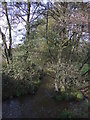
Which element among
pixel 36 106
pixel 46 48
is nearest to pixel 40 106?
pixel 36 106

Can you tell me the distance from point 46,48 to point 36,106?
191cm

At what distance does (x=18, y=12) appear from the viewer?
545 centimetres

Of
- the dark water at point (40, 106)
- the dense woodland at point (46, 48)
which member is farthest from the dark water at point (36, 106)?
the dense woodland at point (46, 48)

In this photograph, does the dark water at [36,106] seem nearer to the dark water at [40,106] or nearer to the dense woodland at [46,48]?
the dark water at [40,106]

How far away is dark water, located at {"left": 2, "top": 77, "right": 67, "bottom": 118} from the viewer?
3623 mm

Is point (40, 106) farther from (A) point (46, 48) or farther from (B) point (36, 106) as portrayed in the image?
(A) point (46, 48)

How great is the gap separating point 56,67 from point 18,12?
8.85 ft

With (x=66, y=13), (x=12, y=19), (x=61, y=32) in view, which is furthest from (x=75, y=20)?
(x=12, y=19)

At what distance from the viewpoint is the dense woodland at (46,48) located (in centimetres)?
395

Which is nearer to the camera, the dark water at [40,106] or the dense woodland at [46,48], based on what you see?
the dark water at [40,106]

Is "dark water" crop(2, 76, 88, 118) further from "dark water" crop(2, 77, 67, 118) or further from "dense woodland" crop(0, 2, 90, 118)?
"dense woodland" crop(0, 2, 90, 118)

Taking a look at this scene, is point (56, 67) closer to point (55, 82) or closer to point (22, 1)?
point (55, 82)

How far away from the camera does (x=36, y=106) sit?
160 inches

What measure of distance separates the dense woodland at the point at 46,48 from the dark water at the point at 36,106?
0.74 ft
